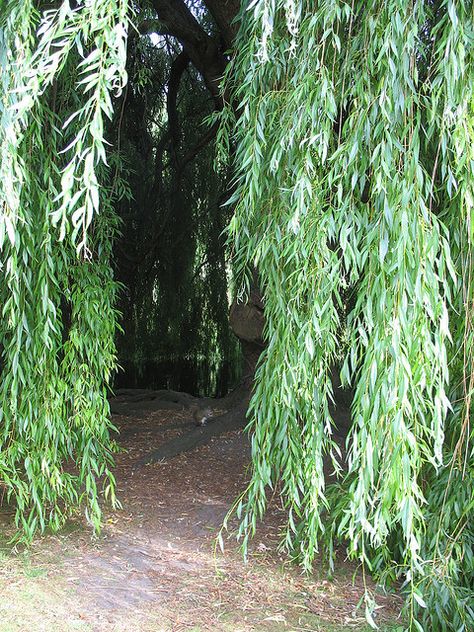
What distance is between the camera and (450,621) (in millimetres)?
2521

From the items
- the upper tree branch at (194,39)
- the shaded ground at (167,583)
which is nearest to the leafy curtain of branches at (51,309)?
→ the shaded ground at (167,583)

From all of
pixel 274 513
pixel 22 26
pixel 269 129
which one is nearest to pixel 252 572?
pixel 274 513

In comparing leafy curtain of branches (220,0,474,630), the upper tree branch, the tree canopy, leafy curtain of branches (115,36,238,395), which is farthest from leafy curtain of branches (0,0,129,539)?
leafy curtain of branches (115,36,238,395)

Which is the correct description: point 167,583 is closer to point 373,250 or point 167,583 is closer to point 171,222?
point 373,250

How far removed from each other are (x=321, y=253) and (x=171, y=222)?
4.38 meters

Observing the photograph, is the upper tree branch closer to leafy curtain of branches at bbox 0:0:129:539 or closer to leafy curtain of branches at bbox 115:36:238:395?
leafy curtain of branches at bbox 115:36:238:395

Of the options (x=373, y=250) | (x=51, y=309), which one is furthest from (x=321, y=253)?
(x=51, y=309)

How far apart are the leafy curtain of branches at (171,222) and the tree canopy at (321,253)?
313 centimetres

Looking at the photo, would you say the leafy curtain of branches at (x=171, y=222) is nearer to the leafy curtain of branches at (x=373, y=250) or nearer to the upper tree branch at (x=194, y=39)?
the upper tree branch at (x=194, y=39)

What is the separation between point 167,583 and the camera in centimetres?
313

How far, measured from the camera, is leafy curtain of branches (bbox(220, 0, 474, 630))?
7.18 feet

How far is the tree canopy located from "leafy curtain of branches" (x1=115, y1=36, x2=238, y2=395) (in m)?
3.13

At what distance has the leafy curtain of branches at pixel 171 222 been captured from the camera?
6227 mm

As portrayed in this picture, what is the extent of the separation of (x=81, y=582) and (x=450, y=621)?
5.18 feet
